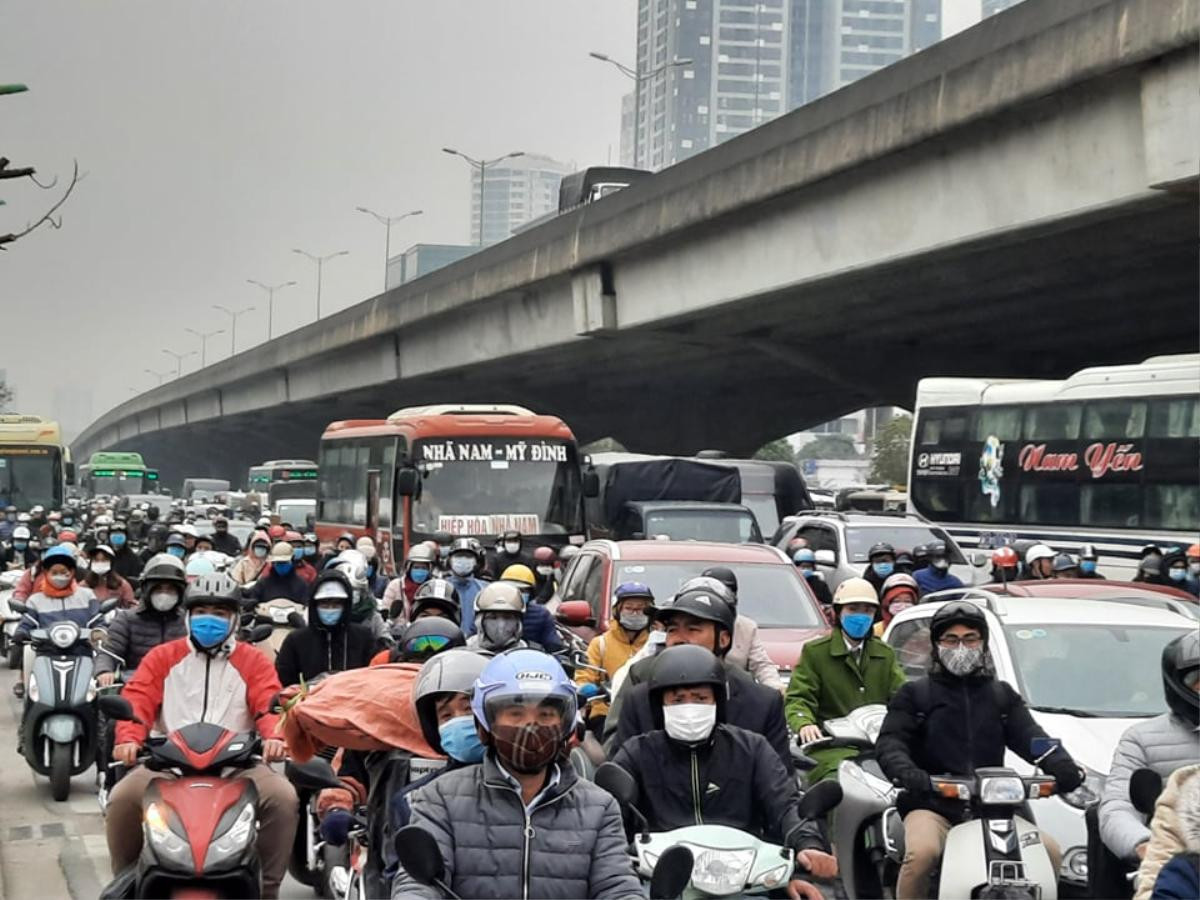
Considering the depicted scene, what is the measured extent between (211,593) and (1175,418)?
64.6 ft

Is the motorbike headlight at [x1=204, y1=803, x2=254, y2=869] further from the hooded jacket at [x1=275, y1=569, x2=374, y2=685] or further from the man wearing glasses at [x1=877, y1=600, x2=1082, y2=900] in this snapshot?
the hooded jacket at [x1=275, y1=569, x2=374, y2=685]

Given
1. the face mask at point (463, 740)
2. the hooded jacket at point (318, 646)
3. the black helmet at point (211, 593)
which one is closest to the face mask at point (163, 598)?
Answer: the hooded jacket at point (318, 646)

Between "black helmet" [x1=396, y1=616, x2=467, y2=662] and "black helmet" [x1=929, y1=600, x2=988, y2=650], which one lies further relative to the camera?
"black helmet" [x1=396, y1=616, x2=467, y2=662]

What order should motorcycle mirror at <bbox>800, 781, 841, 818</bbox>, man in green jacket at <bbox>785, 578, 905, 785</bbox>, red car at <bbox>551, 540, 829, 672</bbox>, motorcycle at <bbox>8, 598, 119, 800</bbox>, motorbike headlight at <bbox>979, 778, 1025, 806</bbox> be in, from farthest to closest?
red car at <bbox>551, 540, 829, 672</bbox> < motorcycle at <bbox>8, 598, 119, 800</bbox> < man in green jacket at <bbox>785, 578, 905, 785</bbox> < motorbike headlight at <bbox>979, 778, 1025, 806</bbox> < motorcycle mirror at <bbox>800, 781, 841, 818</bbox>

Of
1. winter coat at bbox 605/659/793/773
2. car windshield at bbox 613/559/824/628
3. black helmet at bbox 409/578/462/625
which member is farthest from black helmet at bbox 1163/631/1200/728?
car windshield at bbox 613/559/824/628

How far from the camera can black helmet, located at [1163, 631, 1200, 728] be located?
6.97m

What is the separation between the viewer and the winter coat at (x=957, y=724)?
8148 mm

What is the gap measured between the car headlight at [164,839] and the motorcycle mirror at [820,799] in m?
2.02

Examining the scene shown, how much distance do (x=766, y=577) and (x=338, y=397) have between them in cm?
5109

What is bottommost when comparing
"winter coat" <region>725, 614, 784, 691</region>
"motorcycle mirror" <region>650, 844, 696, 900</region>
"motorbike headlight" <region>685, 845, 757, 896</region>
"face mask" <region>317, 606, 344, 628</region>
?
"motorbike headlight" <region>685, 845, 757, 896</region>

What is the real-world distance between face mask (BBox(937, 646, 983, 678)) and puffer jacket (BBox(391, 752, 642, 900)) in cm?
335

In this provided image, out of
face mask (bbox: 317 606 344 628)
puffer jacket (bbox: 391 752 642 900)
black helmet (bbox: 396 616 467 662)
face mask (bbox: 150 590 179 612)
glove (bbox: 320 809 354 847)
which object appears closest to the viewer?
puffer jacket (bbox: 391 752 642 900)

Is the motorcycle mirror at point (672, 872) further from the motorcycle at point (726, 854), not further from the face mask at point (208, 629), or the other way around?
the face mask at point (208, 629)

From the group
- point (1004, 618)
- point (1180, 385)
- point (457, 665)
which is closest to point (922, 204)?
point (1180, 385)
